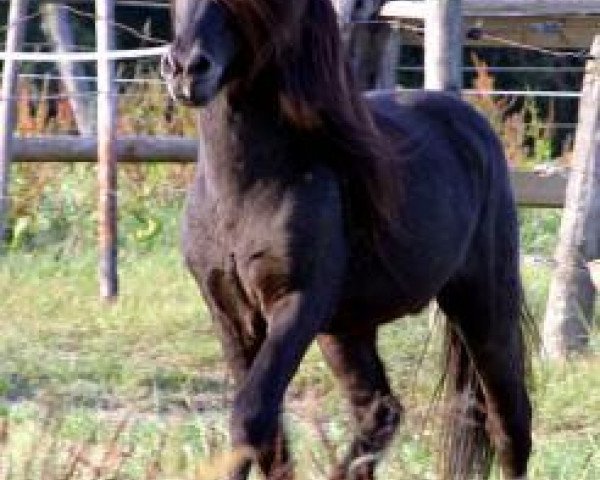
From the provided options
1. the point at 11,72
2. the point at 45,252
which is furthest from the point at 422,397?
the point at 45,252

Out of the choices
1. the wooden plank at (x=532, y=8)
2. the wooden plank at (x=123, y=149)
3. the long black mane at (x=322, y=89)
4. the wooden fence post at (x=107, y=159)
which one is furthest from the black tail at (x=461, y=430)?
the wooden fence post at (x=107, y=159)

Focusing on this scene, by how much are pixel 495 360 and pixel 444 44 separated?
1.83 m

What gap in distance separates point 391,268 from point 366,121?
37 centimetres

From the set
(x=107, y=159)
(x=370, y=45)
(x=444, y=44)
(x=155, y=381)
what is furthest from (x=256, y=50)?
(x=107, y=159)

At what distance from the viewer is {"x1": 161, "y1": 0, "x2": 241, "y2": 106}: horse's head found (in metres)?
4.27

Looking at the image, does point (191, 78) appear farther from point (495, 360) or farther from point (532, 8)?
point (532, 8)

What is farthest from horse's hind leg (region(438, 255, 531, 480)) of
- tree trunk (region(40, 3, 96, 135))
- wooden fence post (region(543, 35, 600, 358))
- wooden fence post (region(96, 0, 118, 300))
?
tree trunk (region(40, 3, 96, 135))

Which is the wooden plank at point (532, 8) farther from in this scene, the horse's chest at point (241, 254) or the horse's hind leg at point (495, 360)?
the horse's chest at point (241, 254)

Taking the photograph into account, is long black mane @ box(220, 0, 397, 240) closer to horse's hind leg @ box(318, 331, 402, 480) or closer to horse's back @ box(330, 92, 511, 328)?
horse's back @ box(330, 92, 511, 328)

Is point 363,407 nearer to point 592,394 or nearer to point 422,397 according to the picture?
point 422,397

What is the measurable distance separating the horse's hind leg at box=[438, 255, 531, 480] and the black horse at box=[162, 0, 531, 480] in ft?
0.74

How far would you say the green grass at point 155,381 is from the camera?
4945 mm

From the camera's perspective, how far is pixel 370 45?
800 cm

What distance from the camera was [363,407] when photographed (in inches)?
219
